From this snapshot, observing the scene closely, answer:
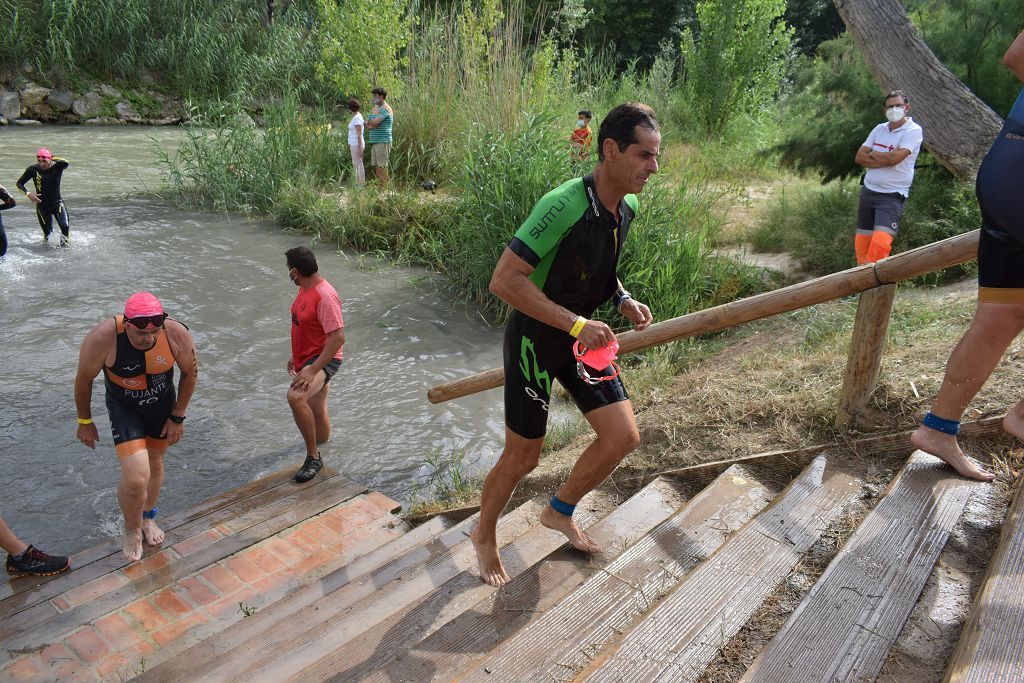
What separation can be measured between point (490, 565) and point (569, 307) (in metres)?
1.07

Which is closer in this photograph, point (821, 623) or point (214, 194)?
point (821, 623)

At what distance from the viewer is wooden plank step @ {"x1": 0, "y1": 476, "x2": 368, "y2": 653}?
351 centimetres

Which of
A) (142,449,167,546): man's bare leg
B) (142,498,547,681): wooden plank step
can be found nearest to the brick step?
(142,449,167,546): man's bare leg

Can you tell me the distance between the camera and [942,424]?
292 cm

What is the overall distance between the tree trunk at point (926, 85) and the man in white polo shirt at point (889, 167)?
1.44 meters

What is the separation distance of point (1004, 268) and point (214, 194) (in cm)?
1240

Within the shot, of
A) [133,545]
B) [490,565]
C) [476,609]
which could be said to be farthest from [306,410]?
Result: [476,609]

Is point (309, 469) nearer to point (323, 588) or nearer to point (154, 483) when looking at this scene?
point (154, 483)

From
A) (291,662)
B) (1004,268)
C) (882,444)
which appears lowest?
(291,662)

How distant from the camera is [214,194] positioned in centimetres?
1289

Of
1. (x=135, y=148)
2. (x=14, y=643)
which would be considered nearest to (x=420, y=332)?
(x=14, y=643)

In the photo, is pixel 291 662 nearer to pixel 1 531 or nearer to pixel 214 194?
pixel 1 531

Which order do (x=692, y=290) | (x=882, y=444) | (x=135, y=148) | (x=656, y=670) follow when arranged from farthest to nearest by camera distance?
(x=135, y=148), (x=692, y=290), (x=882, y=444), (x=656, y=670)

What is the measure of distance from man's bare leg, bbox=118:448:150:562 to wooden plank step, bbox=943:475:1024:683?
380 cm
